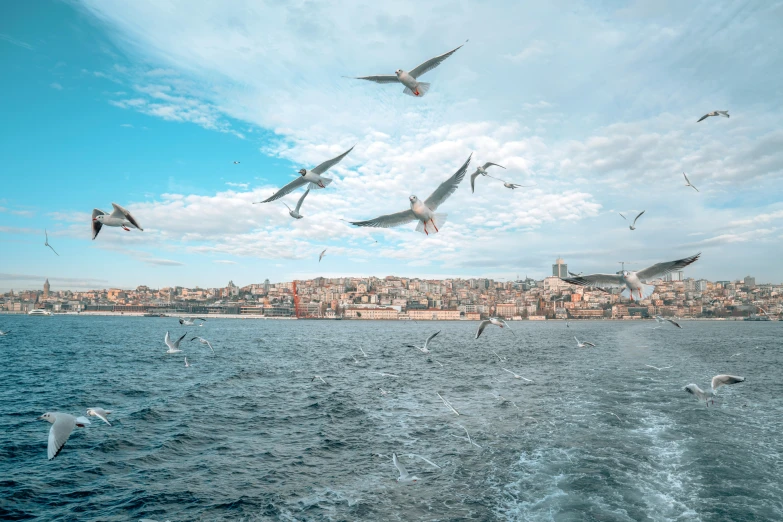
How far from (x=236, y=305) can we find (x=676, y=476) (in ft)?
558

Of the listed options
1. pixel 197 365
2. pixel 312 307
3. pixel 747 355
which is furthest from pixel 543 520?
pixel 312 307

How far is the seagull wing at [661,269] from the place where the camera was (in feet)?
24.0

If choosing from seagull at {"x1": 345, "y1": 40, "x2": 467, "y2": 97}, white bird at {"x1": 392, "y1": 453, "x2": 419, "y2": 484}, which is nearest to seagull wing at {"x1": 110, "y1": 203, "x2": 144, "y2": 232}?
seagull at {"x1": 345, "y1": 40, "x2": 467, "y2": 97}

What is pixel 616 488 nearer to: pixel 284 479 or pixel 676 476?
pixel 676 476

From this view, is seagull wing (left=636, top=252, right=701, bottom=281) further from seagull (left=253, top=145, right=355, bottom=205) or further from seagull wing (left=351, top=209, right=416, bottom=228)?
seagull (left=253, top=145, right=355, bottom=205)

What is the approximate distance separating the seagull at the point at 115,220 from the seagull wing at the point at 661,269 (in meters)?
8.19


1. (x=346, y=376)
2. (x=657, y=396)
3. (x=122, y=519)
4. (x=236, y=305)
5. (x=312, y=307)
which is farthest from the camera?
(x=236, y=305)

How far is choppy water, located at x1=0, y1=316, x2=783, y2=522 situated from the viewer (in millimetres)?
7770

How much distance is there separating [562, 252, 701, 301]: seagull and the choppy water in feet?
11.9

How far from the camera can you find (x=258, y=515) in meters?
7.46

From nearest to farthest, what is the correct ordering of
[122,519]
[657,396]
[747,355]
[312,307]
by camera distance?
1. [122,519]
2. [657,396]
3. [747,355]
4. [312,307]

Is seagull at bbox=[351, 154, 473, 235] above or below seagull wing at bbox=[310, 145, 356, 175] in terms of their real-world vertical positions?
below

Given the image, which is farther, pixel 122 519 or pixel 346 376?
pixel 346 376

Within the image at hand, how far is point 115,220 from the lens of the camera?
668 centimetres
